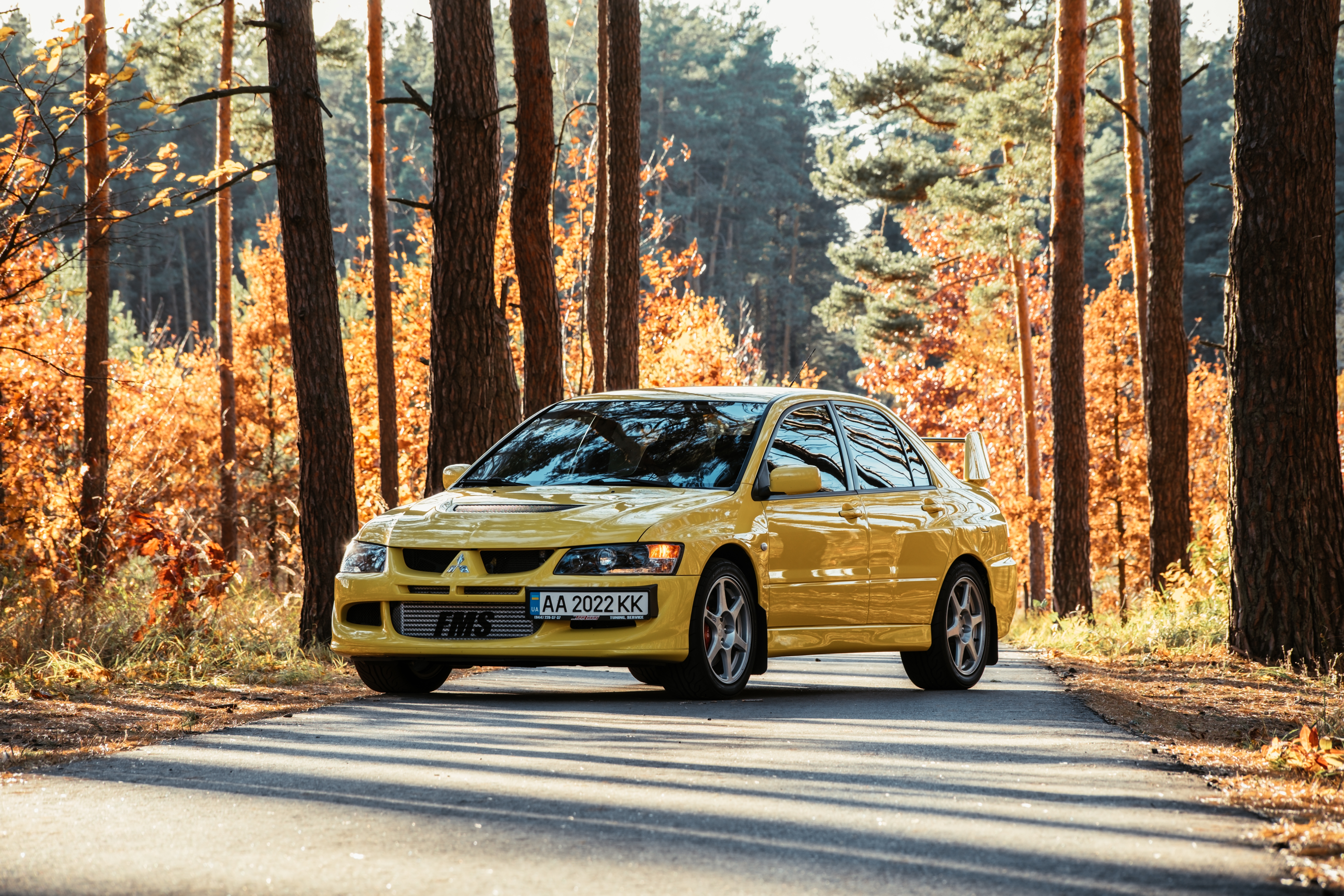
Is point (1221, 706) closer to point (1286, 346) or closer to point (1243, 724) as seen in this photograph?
point (1243, 724)

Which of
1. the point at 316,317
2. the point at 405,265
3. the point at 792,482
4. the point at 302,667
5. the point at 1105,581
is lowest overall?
the point at 1105,581

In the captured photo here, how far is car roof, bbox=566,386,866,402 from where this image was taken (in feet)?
33.2

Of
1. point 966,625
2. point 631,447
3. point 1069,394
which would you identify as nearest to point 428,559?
point 631,447

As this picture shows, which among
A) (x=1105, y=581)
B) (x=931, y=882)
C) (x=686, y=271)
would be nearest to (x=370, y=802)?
(x=931, y=882)

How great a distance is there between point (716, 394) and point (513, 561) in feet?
7.36

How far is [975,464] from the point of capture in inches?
477

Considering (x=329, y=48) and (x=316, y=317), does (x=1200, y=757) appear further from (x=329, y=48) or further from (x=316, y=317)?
(x=329, y=48)

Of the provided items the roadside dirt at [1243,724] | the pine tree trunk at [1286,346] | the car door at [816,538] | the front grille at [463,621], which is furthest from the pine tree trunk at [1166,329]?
the front grille at [463,621]

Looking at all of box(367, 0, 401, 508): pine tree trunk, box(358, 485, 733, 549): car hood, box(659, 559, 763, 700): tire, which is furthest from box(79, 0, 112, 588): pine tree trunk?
box(659, 559, 763, 700): tire

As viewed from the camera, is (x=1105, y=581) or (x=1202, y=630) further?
(x=1105, y=581)

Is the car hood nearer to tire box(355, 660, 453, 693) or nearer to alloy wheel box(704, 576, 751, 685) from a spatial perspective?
alloy wheel box(704, 576, 751, 685)

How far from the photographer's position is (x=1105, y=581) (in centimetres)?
6006

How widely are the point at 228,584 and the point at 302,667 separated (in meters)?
4.17

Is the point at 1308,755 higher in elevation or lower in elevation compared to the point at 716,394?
lower
